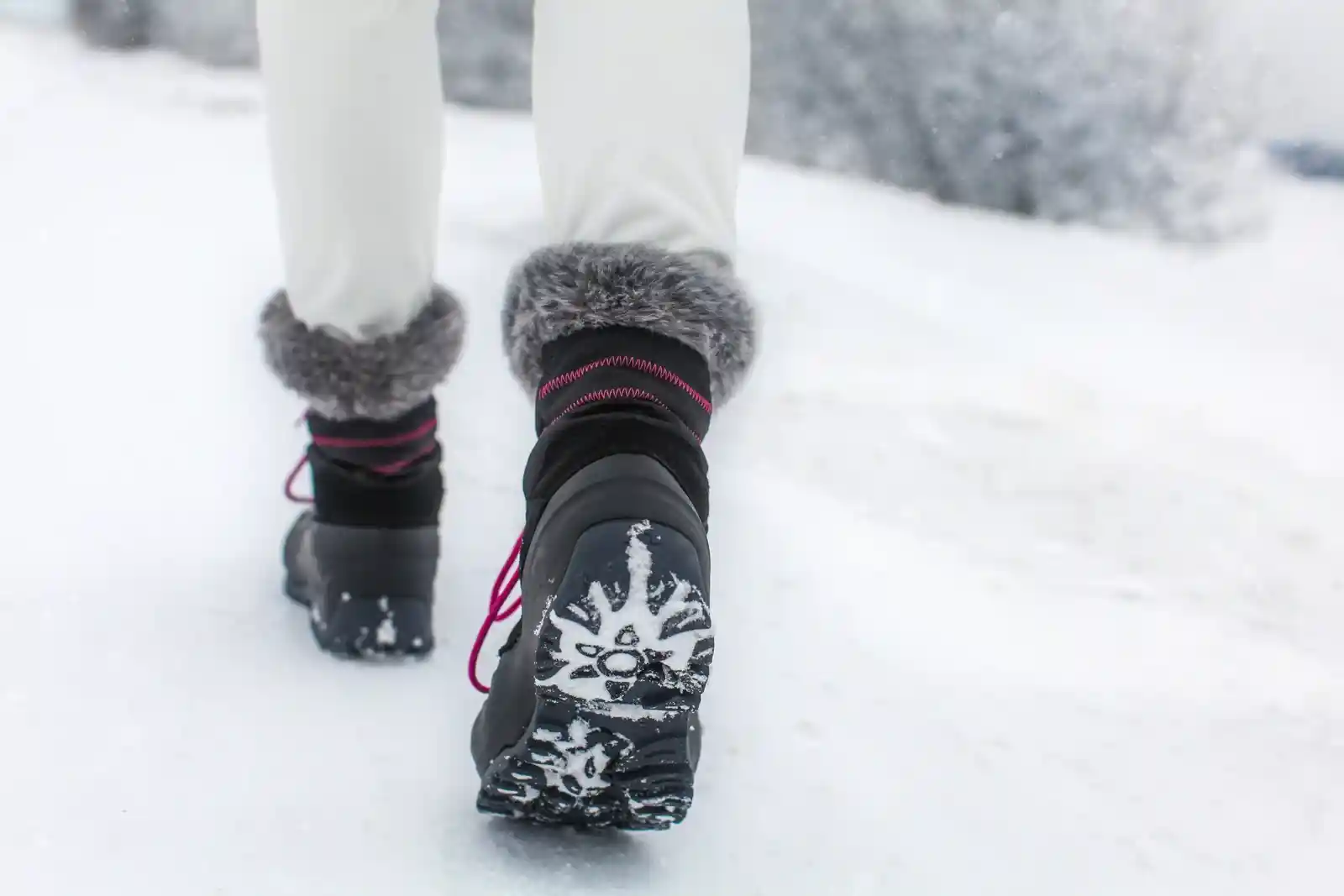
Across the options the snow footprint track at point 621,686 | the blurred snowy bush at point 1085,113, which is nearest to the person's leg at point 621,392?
the snow footprint track at point 621,686

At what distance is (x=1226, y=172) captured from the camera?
132 inches

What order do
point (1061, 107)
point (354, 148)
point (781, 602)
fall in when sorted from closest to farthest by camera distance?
point (354, 148)
point (781, 602)
point (1061, 107)

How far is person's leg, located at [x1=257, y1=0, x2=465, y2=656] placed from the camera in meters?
0.62

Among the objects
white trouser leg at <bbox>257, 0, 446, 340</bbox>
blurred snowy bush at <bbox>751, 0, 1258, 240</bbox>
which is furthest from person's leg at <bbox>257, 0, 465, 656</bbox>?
blurred snowy bush at <bbox>751, 0, 1258, 240</bbox>

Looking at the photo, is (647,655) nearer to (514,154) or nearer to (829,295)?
(829,295)

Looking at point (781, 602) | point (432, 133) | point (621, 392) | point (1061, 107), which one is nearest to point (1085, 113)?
point (1061, 107)

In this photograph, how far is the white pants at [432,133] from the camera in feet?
1.82

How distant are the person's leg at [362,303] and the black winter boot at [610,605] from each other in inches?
6.7

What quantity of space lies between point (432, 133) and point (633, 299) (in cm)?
21

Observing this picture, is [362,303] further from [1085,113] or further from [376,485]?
[1085,113]

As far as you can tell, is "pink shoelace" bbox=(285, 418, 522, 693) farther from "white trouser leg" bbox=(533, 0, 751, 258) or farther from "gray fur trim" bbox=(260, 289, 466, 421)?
"white trouser leg" bbox=(533, 0, 751, 258)

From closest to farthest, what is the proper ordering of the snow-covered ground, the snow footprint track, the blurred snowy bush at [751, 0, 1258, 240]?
the snow footprint track < the snow-covered ground < the blurred snowy bush at [751, 0, 1258, 240]

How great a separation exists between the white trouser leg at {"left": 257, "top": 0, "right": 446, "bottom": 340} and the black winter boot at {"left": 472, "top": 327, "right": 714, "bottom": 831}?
0.54ft

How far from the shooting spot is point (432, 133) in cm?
68
